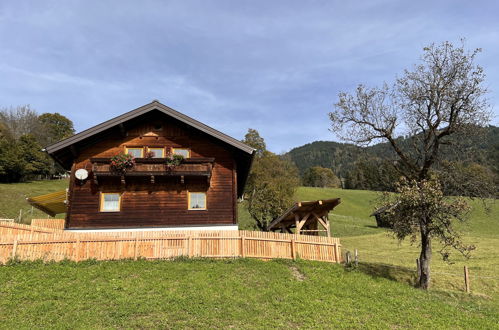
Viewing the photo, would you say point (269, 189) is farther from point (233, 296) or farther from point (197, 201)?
point (233, 296)

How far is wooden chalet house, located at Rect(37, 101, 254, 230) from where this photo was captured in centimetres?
2003

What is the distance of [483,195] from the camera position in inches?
686

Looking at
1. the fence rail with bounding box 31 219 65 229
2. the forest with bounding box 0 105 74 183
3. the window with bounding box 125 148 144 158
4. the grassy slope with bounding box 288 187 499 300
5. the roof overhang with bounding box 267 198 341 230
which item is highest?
the forest with bounding box 0 105 74 183

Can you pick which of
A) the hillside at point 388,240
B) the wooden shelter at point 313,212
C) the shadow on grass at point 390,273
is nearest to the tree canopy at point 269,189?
the hillside at point 388,240

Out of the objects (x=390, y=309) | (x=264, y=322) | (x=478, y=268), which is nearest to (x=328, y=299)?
(x=390, y=309)

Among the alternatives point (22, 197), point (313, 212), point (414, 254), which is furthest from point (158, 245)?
point (22, 197)

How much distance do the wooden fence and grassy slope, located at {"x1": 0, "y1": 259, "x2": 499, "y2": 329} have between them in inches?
27.6

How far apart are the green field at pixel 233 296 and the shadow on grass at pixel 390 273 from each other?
9cm

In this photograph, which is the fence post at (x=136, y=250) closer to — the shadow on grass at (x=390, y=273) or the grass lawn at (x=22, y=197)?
the shadow on grass at (x=390, y=273)

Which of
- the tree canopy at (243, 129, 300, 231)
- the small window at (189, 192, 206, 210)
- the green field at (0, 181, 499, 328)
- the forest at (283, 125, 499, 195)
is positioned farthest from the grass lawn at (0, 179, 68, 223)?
the forest at (283, 125, 499, 195)

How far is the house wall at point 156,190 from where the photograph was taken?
20.1 metres

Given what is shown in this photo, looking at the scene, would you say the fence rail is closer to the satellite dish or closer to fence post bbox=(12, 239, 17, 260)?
the satellite dish

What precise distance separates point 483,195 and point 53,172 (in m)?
80.1

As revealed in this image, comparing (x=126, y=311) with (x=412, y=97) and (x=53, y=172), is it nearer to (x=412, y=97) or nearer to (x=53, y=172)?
(x=412, y=97)
